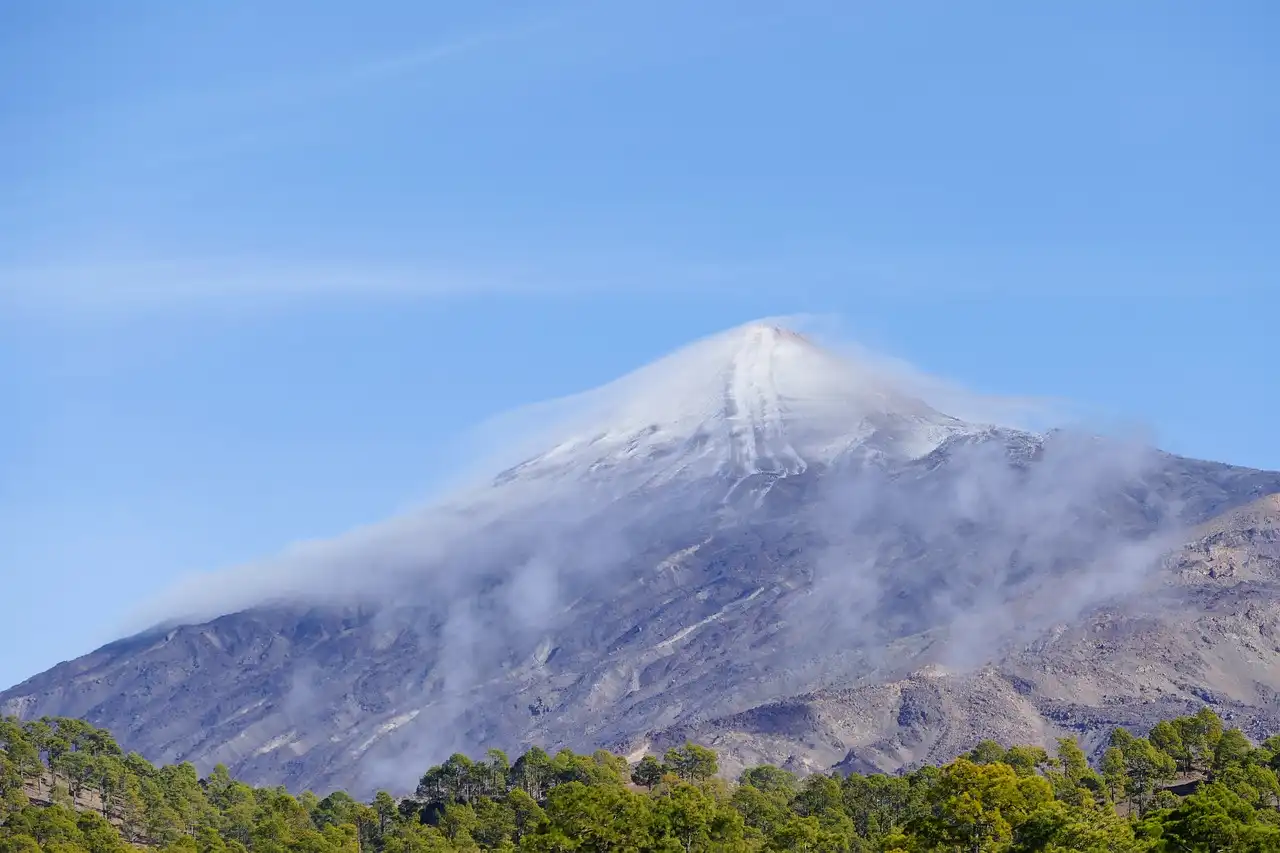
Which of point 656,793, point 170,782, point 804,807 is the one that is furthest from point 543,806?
point 170,782

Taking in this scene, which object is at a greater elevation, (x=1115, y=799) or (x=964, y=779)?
(x=964, y=779)

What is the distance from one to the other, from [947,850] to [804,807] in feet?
155

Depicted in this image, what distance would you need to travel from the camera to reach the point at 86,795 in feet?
579

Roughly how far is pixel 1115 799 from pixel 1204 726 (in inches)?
787

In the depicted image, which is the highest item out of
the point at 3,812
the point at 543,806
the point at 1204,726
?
the point at 3,812

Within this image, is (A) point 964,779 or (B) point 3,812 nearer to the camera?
(A) point 964,779

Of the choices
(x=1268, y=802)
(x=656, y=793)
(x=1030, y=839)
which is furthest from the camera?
(x=656, y=793)

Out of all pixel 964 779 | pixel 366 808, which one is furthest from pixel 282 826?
pixel 964 779

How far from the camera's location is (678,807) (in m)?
120

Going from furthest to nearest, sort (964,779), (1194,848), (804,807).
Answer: (804,807) < (964,779) < (1194,848)

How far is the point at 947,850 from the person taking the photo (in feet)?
350

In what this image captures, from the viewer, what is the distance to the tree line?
4213 inches

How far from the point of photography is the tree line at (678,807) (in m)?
107

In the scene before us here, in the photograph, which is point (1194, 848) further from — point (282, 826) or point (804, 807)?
point (282, 826)
